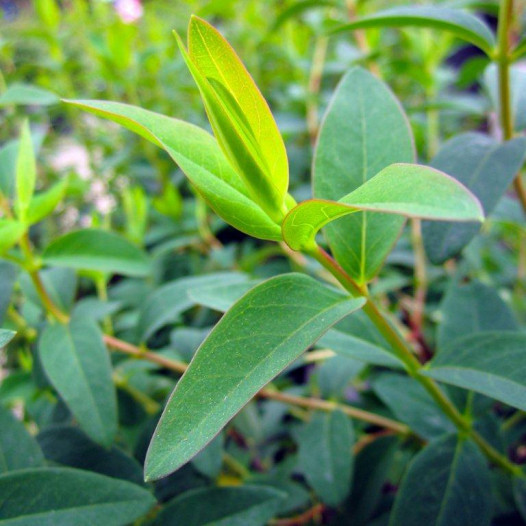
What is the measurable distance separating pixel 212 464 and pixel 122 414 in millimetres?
147

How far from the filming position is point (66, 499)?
34cm

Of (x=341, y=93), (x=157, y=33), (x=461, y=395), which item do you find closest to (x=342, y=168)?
(x=341, y=93)

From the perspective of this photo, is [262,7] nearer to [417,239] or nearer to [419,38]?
[419,38]

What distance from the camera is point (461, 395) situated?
0.49 metres

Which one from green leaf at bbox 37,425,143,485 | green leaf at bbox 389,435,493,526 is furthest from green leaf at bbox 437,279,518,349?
green leaf at bbox 37,425,143,485

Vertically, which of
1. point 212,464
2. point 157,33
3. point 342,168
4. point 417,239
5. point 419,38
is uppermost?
point 157,33

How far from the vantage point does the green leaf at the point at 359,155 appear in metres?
0.37

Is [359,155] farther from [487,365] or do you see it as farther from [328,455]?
[328,455]

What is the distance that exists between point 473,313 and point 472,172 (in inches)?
6.2

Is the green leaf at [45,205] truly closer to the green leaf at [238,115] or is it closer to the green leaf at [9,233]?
the green leaf at [9,233]

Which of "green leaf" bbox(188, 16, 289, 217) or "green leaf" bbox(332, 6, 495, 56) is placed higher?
"green leaf" bbox(332, 6, 495, 56)

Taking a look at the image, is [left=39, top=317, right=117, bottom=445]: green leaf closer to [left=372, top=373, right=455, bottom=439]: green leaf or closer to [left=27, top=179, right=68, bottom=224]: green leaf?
[left=27, top=179, right=68, bottom=224]: green leaf

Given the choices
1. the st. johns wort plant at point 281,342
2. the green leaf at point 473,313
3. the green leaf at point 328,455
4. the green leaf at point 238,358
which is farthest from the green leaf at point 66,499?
the green leaf at point 473,313

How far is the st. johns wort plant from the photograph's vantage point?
10.5 inches
